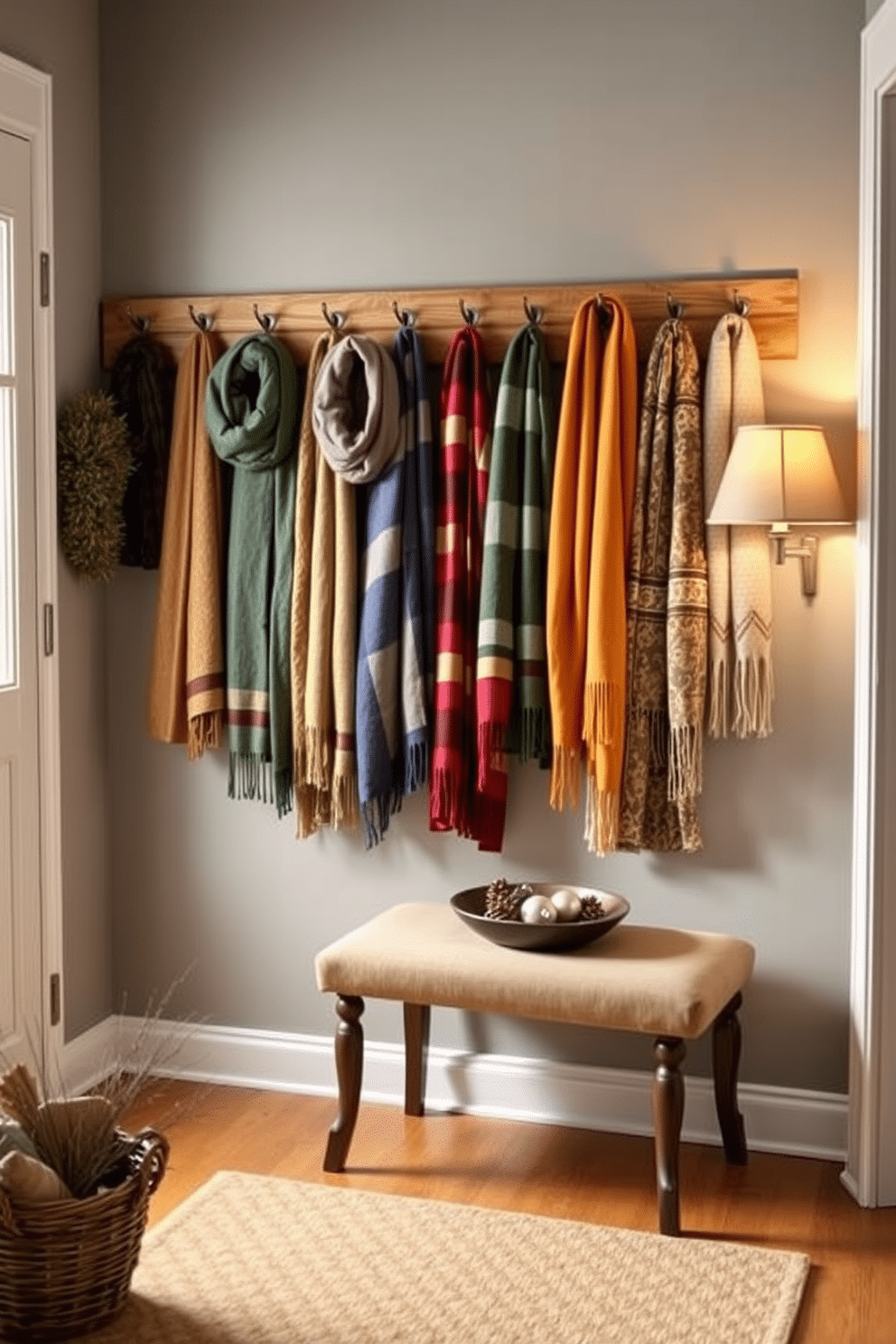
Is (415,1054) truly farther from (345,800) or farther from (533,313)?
(533,313)

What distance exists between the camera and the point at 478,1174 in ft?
11.9

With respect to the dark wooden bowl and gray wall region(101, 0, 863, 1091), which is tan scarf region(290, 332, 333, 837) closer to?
gray wall region(101, 0, 863, 1091)

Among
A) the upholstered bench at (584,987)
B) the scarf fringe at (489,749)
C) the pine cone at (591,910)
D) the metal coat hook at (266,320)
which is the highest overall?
the metal coat hook at (266,320)

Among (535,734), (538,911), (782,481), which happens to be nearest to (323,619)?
(535,734)

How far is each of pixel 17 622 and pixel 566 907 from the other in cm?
131

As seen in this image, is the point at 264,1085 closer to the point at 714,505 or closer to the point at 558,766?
the point at 558,766

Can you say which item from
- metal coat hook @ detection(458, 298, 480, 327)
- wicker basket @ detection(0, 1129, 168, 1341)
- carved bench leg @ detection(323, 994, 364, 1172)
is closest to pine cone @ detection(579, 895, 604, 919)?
carved bench leg @ detection(323, 994, 364, 1172)

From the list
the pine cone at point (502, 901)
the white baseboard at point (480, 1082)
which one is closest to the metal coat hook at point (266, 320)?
the pine cone at point (502, 901)

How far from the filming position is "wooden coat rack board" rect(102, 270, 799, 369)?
3.61m

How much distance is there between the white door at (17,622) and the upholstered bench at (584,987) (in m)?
0.72

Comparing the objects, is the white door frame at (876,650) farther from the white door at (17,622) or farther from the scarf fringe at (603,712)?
the white door at (17,622)

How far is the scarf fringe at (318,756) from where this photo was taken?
3920mm

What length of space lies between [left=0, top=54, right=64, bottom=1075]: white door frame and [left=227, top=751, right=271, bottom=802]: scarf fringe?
39cm

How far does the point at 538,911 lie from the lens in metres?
3.47
